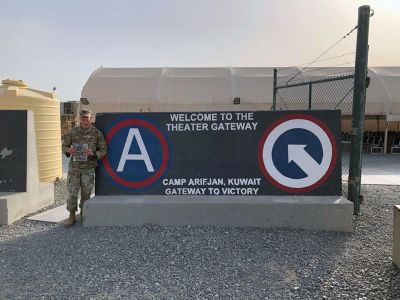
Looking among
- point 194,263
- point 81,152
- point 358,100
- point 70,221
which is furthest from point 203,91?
point 194,263

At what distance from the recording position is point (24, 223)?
5.69 m

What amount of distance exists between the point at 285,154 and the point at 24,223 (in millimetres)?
4148

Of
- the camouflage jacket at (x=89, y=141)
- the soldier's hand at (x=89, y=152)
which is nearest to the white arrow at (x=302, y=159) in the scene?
the camouflage jacket at (x=89, y=141)

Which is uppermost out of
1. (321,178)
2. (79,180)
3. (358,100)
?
(358,100)

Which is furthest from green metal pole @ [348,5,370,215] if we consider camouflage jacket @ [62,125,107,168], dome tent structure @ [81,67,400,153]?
dome tent structure @ [81,67,400,153]

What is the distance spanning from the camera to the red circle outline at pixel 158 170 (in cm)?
559

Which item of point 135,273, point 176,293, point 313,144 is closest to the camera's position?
point 176,293

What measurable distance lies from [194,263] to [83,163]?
8.33ft

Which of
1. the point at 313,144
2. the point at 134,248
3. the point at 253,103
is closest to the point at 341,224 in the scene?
the point at 313,144

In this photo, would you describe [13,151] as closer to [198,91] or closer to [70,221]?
[70,221]

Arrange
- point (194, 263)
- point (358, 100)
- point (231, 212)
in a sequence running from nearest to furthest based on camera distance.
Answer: point (194, 263) → point (231, 212) → point (358, 100)

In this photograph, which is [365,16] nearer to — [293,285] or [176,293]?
[293,285]

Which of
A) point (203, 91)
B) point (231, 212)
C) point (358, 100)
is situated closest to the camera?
point (231, 212)

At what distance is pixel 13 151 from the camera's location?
6164 millimetres
